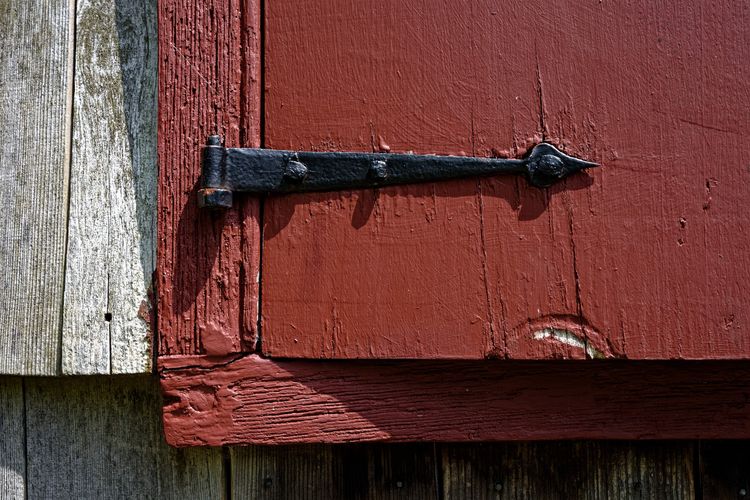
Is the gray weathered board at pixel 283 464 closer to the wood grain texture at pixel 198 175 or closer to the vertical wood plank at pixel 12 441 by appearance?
the vertical wood plank at pixel 12 441

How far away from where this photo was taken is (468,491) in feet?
3.20

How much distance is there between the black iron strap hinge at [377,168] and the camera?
2.80ft

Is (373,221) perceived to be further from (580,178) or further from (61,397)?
(61,397)

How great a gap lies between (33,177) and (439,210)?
66 cm

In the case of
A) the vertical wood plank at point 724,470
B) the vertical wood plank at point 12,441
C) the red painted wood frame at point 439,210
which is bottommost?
the vertical wood plank at point 724,470

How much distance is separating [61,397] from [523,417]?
763mm

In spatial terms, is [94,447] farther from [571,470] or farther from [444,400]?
[571,470]

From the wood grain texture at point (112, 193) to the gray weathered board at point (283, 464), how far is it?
107 millimetres

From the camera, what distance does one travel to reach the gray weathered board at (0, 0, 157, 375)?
35.4 inches

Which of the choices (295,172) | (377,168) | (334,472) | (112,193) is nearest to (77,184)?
(112,193)

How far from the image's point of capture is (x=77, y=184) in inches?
36.5

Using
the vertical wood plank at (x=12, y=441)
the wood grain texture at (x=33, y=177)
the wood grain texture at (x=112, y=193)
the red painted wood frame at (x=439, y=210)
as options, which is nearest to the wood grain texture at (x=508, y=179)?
the red painted wood frame at (x=439, y=210)

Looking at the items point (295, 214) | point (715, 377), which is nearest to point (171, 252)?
point (295, 214)

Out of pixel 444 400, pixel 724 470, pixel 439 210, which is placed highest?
pixel 439 210
